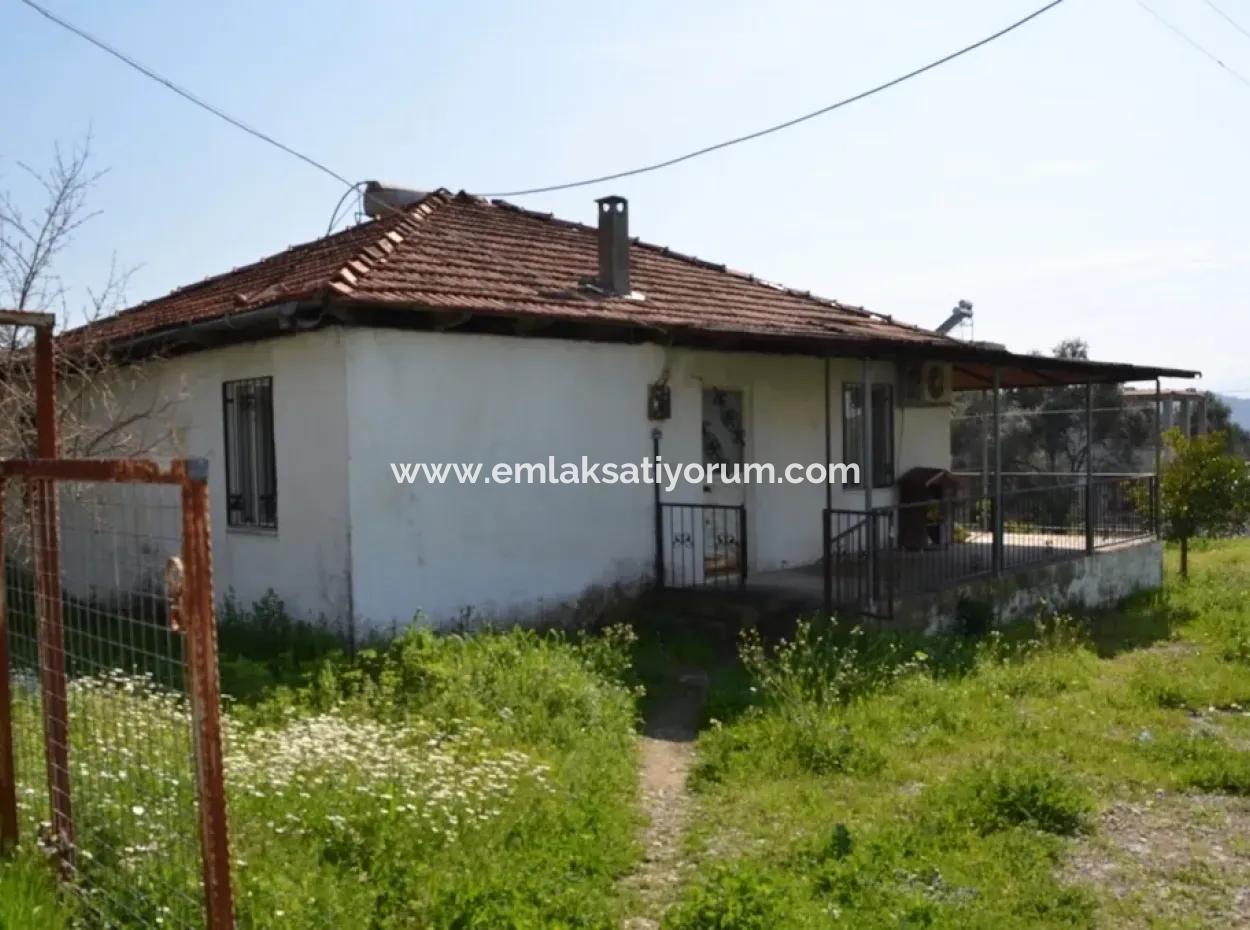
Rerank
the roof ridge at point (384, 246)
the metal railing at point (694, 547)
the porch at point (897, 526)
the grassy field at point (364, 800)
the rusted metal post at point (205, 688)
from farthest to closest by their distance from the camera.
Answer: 1. the metal railing at point (694, 547)
2. the porch at point (897, 526)
3. the roof ridge at point (384, 246)
4. the grassy field at point (364, 800)
5. the rusted metal post at point (205, 688)

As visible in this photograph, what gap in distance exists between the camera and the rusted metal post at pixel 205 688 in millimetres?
2834

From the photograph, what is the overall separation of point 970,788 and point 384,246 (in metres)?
6.64

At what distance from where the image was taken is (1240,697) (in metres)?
7.65

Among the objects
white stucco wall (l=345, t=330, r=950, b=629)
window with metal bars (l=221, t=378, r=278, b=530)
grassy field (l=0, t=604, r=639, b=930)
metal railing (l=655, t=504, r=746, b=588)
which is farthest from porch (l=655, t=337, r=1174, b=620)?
window with metal bars (l=221, t=378, r=278, b=530)

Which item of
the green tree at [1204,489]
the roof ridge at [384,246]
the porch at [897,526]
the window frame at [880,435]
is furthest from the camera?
the green tree at [1204,489]

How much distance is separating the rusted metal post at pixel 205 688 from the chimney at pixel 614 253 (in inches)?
309

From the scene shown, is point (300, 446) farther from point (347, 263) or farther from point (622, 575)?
point (622, 575)

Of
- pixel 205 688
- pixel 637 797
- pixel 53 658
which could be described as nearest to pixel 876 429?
pixel 637 797

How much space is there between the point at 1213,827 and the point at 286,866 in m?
4.34

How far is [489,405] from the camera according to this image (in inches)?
347

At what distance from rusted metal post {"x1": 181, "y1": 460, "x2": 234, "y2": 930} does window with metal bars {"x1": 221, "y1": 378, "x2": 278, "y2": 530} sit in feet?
20.6

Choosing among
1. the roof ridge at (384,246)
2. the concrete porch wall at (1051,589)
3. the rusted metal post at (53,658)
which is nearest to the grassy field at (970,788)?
the concrete porch wall at (1051,589)

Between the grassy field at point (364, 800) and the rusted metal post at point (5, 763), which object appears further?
the rusted metal post at point (5, 763)

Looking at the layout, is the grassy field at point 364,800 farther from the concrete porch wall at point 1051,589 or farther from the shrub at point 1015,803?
the concrete porch wall at point 1051,589
